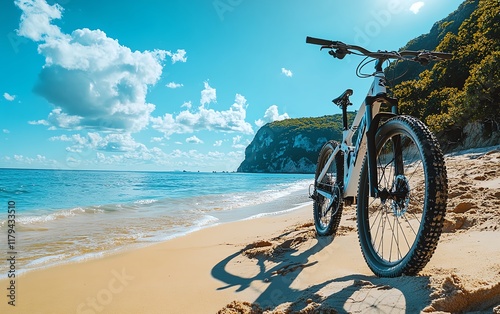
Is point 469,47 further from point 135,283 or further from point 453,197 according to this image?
point 135,283

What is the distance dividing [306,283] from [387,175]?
Answer: 53.3 inches

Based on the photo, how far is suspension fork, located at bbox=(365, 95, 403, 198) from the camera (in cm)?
265

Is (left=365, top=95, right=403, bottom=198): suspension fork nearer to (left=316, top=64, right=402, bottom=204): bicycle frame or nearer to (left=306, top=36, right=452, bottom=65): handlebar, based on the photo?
(left=316, top=64, right=402, bottom=204): bicycle frame

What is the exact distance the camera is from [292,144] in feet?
476

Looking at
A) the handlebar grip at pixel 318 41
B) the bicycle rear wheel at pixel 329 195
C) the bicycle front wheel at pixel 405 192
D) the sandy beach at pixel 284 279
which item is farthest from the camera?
the bicycle rear wheel at pixel 329 195

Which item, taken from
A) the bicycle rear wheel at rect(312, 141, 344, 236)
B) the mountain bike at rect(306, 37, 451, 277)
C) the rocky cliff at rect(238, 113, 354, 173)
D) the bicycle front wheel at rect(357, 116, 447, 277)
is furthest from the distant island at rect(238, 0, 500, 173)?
the rocky cliff at rect(238, 113, 354, 173)

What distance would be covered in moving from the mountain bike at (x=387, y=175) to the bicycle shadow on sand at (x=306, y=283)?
256 millimetres

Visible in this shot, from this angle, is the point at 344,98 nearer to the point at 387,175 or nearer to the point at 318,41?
the point at 318,41

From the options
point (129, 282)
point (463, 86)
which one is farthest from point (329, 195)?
point (463, 86)

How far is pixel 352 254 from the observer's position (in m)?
3.40

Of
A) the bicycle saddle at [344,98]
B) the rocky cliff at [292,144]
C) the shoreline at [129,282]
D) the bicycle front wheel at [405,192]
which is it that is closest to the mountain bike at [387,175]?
the bicycle front wheel at [405,192]

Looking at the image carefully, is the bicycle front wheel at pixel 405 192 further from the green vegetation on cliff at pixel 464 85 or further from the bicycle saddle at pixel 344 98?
the green vegetation on cliff at pixel 464 85

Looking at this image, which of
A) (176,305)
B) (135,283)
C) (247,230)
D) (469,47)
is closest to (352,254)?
(176,305)

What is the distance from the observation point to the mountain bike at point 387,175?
199 centimetres
